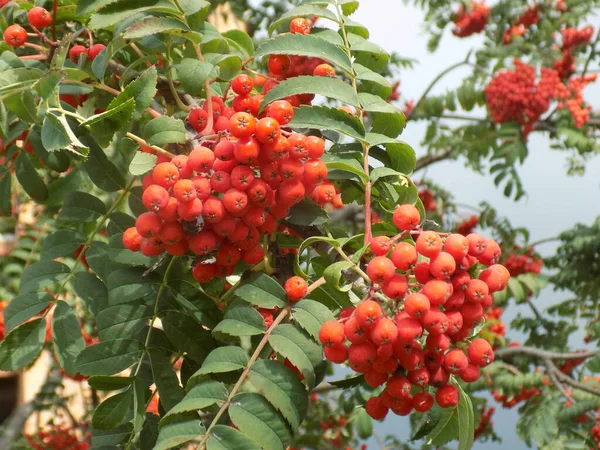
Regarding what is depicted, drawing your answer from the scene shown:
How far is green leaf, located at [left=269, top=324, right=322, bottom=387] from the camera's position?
986mm

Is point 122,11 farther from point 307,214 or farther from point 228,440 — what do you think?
point 228,440

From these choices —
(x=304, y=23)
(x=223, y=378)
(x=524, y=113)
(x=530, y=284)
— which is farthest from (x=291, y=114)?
(x=524, y=113)

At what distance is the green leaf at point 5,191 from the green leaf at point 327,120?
87cm

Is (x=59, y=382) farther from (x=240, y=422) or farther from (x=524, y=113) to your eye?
(x=524, y=113)

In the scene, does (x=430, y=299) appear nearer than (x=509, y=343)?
Yes

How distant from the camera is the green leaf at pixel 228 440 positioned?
0.92 metres

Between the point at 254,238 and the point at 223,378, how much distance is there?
0.79ft

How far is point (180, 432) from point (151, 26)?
687 millimetres

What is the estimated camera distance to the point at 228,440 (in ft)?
3.09

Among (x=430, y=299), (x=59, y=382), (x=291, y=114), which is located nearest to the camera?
(x=430, y=299)

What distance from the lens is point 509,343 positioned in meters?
4.50

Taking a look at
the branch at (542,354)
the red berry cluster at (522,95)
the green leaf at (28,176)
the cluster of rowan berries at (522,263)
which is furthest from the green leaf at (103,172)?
the cluster of rowan berries at (522,263)

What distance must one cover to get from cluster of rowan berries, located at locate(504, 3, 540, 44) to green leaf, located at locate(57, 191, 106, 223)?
4.77 meters

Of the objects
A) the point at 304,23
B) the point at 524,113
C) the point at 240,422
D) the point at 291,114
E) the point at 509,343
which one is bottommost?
the point at 240,422
